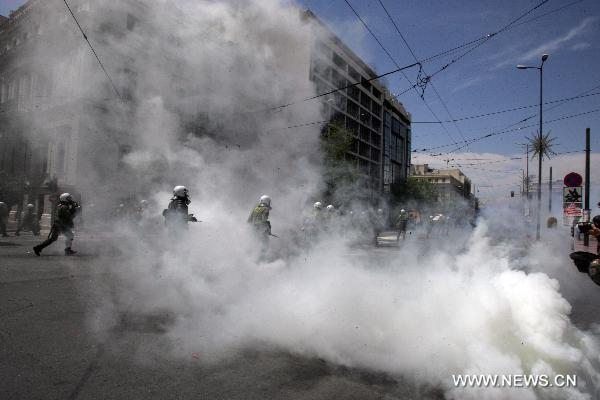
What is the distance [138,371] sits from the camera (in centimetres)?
301

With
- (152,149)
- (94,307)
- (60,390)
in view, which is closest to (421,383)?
(60,390)

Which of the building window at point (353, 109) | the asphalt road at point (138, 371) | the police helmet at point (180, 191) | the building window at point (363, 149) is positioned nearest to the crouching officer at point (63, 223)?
the police helmet at point (180, 191)

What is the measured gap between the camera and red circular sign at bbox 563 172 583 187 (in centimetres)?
1327

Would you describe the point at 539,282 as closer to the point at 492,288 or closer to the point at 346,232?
the point at 492,288

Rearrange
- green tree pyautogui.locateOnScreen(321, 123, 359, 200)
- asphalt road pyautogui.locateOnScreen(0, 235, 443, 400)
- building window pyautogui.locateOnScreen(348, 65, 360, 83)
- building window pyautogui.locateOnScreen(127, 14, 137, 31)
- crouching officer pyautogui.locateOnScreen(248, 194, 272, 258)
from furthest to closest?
green tree pyautogui.locateOnScreen(321, 123, 359, 200), building window pyautogui.locateOnScreen(348, 65, 360, 83), crouching officer pyautogui.locateOnScreen(248, 194, 272, 258), building window pyautogui.locateOnScreen(127, 14, 137, 31), asphalt road pyautogui.locateOnScreen(0, 235, 443, 400)

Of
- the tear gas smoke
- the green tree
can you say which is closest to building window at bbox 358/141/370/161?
the green tree

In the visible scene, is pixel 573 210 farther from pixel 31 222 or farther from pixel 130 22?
pixel 31 222

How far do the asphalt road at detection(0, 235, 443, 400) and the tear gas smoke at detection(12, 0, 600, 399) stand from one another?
0.69ft

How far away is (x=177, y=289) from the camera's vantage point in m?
5.32

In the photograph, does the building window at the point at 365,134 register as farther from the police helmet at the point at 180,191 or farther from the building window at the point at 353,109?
the police helmet at the point at 180,191

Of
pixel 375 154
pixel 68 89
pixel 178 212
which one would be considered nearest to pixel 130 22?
pixel 68 89

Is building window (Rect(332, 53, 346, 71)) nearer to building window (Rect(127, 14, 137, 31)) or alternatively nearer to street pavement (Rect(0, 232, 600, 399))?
building window (Rect(127, 14, 137, 31))

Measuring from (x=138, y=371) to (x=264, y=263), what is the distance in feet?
10.2

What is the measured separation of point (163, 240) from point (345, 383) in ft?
15.5
